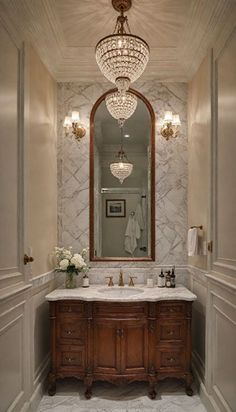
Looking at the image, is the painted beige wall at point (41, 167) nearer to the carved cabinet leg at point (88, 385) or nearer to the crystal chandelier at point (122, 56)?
the crystal chandelier at point (122, 56)

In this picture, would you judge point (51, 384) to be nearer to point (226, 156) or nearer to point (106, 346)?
point (106, 346)

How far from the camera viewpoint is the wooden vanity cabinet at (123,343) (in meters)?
2.81

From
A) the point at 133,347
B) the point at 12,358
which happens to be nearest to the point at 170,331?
the point at 133,347

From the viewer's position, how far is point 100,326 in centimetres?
283

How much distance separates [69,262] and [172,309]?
100 cm

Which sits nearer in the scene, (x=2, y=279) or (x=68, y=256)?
(x=2, y=279)

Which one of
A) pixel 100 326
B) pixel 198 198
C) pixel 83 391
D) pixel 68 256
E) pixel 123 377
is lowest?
pixel 83 391

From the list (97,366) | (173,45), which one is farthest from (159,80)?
(97,366)

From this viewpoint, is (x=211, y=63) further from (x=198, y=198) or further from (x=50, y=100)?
(x=50, y=100)

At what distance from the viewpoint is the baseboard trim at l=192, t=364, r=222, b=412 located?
2.45 metres

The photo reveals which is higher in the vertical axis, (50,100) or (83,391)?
(50,100)

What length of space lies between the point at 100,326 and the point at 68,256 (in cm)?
72

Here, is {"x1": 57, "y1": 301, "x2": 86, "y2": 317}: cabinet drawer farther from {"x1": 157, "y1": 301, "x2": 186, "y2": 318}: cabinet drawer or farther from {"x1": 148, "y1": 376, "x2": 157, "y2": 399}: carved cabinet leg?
{"x1": 148, "y1": 376, "x2": 157, "y2": 399}: carved cabinet leg

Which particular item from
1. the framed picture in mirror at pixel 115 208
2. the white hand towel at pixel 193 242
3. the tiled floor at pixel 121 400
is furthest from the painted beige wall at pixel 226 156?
the tiled floor at pixel 121 400
